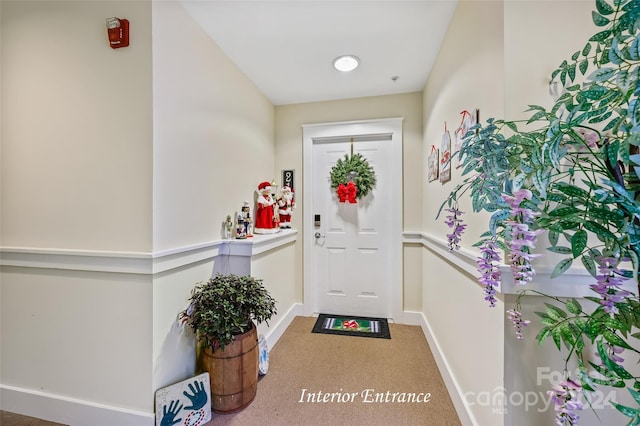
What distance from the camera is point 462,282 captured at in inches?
58.4

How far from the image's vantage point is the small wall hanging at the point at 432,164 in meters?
2.09

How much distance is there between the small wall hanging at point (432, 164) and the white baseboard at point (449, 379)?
1344 mm

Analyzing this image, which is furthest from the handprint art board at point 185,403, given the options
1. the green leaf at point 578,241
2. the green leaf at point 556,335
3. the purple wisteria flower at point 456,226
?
the green leaf at point 578,241

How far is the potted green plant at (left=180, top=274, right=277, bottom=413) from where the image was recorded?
1.46 metres

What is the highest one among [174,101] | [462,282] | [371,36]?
[371,36]

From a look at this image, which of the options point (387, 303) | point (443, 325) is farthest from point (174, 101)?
point (387, 303)

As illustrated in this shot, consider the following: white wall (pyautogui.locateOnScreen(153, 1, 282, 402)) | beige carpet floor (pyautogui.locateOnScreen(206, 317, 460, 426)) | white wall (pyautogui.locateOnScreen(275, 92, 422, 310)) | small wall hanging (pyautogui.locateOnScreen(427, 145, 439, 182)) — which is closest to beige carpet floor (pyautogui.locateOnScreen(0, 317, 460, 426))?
beige carpet floor (pyautogui.locateOnScreen(206, 317, 460, 426))

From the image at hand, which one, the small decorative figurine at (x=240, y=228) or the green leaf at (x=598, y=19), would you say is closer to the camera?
the green leaf at (x=598, y=19)

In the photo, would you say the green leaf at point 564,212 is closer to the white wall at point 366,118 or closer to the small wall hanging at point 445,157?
the small wall hanging at point 445,157

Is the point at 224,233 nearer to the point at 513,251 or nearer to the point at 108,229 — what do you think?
the point at 108,229

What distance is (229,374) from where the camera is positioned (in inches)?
60.2

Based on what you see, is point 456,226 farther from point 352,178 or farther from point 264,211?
point 352,178

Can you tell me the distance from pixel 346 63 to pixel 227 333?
2182mm

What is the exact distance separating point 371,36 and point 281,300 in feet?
7.81
